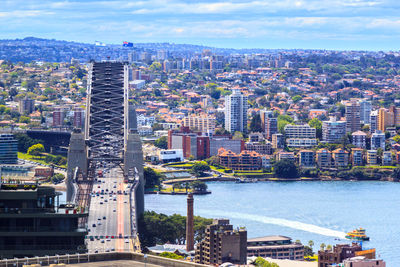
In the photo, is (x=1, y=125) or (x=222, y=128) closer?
(x=1, y=125)

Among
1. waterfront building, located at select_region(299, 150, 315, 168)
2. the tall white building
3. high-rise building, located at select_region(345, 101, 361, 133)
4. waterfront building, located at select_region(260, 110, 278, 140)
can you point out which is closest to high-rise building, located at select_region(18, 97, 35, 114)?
the tall white building

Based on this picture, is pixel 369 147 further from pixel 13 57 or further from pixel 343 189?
pixel 13 57

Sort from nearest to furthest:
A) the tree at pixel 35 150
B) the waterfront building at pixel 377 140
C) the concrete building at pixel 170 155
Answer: the tree at pixel 35 150
the concrete building at pixel 170 155
the waterfront building at pixel 377 140

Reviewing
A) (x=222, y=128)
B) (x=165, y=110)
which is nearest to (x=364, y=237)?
(x=222, y=128)

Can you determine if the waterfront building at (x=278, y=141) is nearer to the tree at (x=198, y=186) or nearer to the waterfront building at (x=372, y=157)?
the waterfront building at (x=372, y=157)

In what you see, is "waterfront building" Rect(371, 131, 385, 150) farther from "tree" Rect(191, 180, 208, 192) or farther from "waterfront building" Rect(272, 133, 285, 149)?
"tree" Rect(191, 180, 208, 192)

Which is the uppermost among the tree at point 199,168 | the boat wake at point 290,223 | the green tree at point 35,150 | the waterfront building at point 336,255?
the green tree at point 35,150

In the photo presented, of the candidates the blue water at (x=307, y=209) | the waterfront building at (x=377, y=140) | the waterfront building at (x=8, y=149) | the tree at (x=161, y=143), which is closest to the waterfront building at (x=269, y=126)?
the waterfront building at (x=377, y=140)
